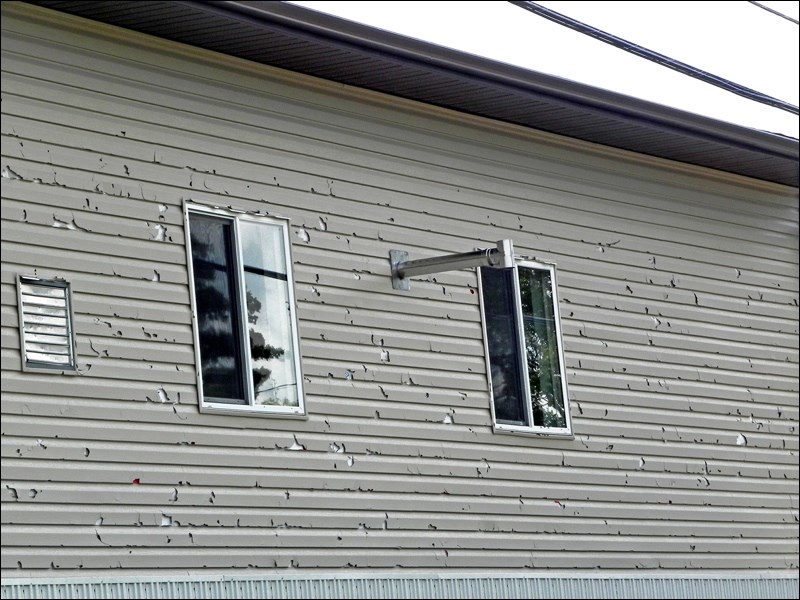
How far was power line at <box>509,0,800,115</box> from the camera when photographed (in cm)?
1132

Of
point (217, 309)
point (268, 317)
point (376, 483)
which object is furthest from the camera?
point (376, 483)

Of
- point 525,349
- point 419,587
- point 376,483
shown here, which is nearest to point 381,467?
point 376,483

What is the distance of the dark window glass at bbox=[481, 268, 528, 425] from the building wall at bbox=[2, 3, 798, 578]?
22 cm

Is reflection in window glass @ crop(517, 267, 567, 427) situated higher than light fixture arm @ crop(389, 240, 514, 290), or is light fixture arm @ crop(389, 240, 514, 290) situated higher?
light fixture arm @ crop(389, 240, 514, 290)

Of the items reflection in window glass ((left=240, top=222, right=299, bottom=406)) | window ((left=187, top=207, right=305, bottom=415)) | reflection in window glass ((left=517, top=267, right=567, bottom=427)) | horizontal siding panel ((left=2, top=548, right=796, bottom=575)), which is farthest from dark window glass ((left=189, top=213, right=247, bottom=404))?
reflection in window glass ((left=517, top=267, right=567, bottom=427))

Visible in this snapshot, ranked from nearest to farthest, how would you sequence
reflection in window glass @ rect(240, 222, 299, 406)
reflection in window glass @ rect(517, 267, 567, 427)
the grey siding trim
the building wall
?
the grey siding trim
the building wall
reflection in window glass @ rect(240, 222, 299, 406)
reflection in window glass @ rect(517, 267, 567, 427)

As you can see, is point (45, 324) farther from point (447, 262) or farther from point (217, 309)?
point (447, 262)

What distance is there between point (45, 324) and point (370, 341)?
2.79 m

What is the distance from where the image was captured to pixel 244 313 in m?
10.0

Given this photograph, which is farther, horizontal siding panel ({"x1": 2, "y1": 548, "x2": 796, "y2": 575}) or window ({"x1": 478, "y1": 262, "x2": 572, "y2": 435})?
window ({"x1": 478, "y1": 262, "x2": 572, "y2": 435})

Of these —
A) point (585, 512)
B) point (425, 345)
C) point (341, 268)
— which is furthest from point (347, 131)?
point (585, 512)

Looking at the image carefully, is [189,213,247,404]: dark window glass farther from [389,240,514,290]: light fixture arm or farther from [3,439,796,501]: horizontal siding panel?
[389,240,514,290]: light fixture arm

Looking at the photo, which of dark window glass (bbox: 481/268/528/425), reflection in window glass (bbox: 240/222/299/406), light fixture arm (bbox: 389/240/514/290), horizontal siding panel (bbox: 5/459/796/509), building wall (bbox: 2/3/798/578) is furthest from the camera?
dark window glass (bbox: 481/268/528/425)

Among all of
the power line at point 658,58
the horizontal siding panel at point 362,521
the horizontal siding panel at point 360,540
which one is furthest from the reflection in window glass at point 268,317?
the power line at point 658,58
